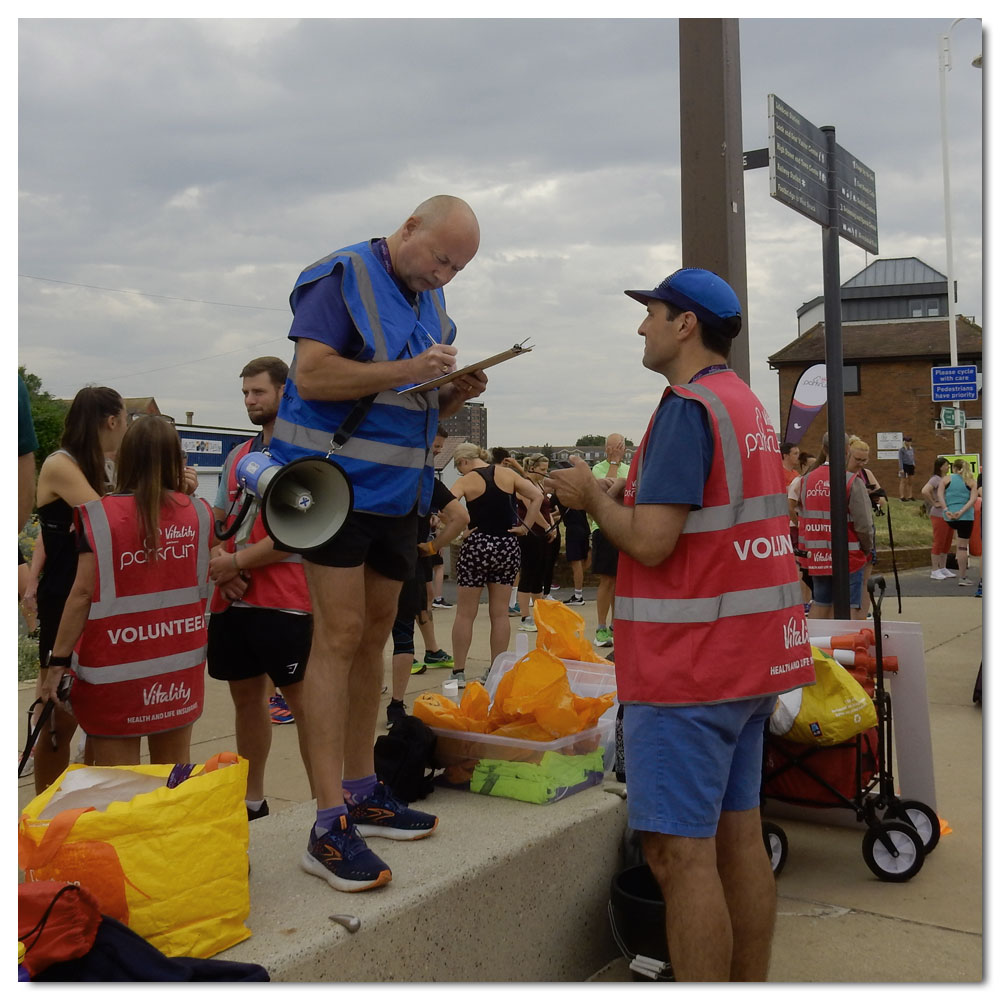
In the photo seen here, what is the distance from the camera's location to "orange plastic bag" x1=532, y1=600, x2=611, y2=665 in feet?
14.7

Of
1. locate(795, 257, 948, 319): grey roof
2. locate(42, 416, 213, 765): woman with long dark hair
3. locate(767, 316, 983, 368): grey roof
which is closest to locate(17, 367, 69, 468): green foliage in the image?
locate(767, 316, 983, 368): grey roof

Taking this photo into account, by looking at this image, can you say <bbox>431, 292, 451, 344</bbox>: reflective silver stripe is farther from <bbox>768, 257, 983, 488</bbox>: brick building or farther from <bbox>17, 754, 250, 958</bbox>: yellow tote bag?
<bbox>768, 257, 983, 488</bbox>: brick building

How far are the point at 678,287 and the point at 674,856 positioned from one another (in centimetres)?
142

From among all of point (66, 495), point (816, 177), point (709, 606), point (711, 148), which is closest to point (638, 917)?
point (709, 606)

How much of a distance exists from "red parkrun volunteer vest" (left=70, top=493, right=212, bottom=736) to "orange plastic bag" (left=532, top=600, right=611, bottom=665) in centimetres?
153

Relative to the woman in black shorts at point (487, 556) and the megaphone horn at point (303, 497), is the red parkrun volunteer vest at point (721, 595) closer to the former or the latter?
the megaphone horn at point (303, 497)

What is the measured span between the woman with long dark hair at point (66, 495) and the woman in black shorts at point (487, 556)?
3.85 metres

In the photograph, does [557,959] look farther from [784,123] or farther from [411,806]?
[784,123]

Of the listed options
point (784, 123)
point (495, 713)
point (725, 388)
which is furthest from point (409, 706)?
point (725, 388)

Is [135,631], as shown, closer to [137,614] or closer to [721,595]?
[137,614]

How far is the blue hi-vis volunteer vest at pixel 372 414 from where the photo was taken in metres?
2.79

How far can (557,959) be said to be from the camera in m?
3.15

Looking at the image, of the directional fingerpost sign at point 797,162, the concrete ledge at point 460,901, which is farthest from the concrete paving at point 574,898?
the directional fingerpost sign at point 797,162

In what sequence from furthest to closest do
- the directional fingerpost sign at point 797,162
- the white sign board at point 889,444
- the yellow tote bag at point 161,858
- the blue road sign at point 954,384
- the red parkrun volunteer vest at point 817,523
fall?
the white sign board at point 889,444, the blue road sign at point 954,384, the red parkrun volunteer vest at point 817,523, the directional fingerpost sign at point 797,162, the yellow tote bag at point 161,858
